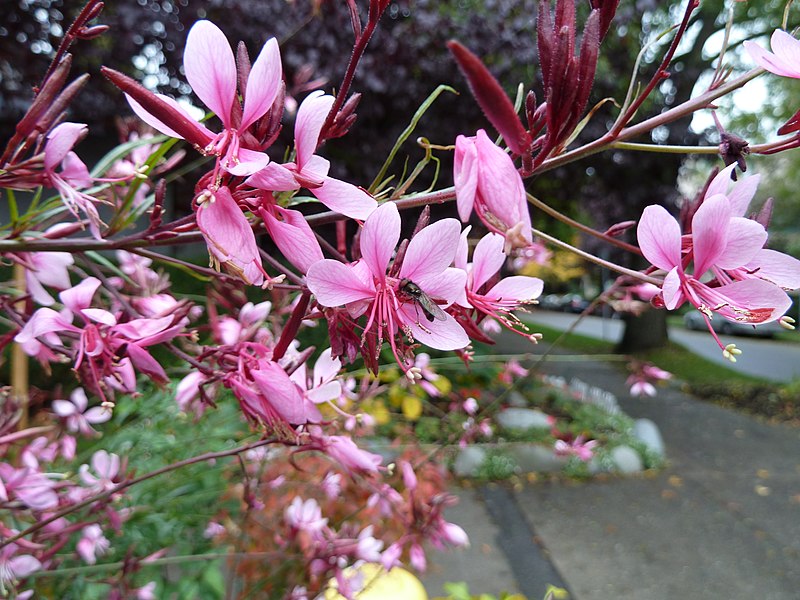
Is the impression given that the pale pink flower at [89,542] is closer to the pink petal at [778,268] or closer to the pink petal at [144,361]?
the pink petal at [144,361]

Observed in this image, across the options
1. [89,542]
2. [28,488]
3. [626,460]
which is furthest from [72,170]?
[626,460]

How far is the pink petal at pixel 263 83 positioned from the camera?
0.32 m

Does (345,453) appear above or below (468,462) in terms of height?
above

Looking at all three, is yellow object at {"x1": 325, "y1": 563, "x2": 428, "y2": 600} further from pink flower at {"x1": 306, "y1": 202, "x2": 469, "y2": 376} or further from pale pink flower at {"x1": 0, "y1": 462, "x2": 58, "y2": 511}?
pink flower at {"x1": 306, "y1": 202, "x2": 469, "y2": 376}

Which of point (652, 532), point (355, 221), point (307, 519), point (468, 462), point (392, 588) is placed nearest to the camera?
point (355, 221)

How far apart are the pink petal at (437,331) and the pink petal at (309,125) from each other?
111 mm

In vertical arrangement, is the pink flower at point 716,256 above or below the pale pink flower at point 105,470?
above

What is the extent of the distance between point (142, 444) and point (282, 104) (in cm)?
148

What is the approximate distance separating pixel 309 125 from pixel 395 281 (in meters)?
0.11

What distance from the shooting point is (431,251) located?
0.34 meters

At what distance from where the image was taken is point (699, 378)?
6484mm

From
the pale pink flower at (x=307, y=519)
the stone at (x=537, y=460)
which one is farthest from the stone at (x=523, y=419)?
the pale pink flower at (x=307, y=519)

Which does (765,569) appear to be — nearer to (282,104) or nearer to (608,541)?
(608,541)

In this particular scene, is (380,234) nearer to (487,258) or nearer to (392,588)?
(487,258)
